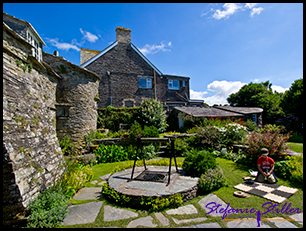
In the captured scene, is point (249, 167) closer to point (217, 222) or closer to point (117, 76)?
point (217, 222)

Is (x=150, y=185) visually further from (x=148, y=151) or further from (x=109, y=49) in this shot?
(x=109, y=49)

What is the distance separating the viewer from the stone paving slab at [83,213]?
3459 mm

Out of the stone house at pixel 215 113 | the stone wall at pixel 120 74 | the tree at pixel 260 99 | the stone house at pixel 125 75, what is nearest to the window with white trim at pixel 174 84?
the stone house at pixel 125 75

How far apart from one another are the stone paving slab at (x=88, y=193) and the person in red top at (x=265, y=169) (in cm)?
513

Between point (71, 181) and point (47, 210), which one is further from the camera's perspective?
point (71, 181)

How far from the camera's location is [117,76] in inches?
744

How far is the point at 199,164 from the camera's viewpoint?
5371 mm

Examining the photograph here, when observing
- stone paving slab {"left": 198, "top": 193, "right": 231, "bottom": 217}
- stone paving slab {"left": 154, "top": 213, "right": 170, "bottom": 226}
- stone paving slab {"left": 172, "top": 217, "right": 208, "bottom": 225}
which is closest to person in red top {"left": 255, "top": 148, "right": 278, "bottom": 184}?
stone paving slab {"left": 198, "top": 193, "right": 231, "bottom": 217}

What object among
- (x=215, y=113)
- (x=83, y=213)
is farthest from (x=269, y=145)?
Result: (x=215, y=113)

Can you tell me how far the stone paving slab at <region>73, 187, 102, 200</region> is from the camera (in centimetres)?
462

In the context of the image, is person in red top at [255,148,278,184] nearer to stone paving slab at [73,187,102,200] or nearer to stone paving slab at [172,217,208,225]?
stone paving slab at [172,217,208,225]

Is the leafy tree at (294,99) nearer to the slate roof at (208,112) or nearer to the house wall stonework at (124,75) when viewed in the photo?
the slate roof at (208,112)

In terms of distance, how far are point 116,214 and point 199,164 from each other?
9.97 ft

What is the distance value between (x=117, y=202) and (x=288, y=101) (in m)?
17.9
